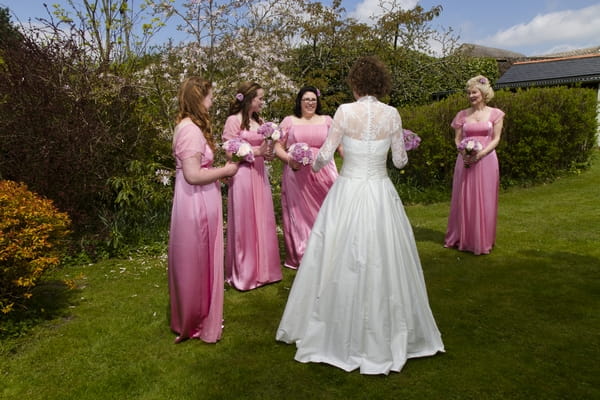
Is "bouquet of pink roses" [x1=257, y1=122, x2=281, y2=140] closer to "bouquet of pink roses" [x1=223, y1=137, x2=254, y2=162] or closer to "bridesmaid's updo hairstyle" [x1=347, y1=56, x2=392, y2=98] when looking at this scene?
"bouquet of pink roses" [x1=223, y1=137, x2=254, y2=162]

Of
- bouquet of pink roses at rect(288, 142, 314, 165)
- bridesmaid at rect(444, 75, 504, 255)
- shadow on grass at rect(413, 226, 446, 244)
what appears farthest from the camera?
shadow on grass at rect(413, 226, 446, 244)

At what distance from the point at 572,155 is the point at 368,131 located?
11.6 metres

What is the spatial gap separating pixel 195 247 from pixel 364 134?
1.74m

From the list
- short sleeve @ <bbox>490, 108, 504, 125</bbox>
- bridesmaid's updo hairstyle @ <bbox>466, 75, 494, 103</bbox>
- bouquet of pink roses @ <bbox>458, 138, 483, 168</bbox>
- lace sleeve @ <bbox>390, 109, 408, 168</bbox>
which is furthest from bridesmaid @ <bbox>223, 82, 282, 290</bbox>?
short sleeve @ <bbox>490, 108, 504, 125</bbox>

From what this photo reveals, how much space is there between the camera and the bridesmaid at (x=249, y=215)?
604 cm

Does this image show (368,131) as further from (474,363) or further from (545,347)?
(545,347)

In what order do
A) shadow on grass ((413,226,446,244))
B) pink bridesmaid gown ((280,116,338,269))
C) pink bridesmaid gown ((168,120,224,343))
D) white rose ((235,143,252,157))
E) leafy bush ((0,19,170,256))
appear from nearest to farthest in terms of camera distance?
1. pink bridesmaid gown ((168,120,224,343))
2. white rose ((235,143,252,157))
3. pink bridesmaid gown ((280,116,338,269))
4. leafy bush ((0,19,170,256))
5. shadow on grass ((413,226,446,244))

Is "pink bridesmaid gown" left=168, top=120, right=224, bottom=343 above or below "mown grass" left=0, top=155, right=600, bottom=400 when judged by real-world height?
above

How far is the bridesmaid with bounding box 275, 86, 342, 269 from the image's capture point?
6429 mm

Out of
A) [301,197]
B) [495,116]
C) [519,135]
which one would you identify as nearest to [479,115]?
[495,116]

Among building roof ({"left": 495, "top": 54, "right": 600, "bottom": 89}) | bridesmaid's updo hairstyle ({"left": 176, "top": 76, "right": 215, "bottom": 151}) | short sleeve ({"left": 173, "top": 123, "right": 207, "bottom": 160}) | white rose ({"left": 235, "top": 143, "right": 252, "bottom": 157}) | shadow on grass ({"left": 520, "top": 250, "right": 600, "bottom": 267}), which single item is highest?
building roof ({"left": 495, "top": 54, "right": 600, "bottom": 89})

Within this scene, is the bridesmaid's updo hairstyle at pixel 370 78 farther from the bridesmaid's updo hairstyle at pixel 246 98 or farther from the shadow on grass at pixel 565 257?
the shadow on grass at pixel 565 257

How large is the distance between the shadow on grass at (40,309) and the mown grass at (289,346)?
34mm

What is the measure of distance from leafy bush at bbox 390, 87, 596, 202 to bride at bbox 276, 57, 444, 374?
803 centimetres
